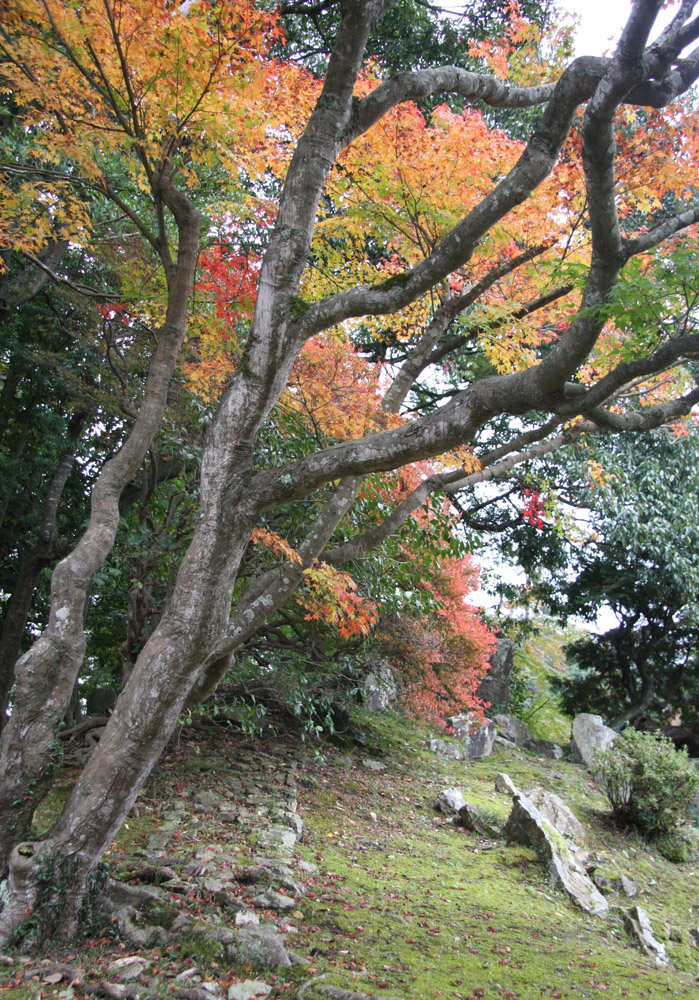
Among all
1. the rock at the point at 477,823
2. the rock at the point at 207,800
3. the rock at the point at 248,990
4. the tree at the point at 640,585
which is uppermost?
the tree at the point at 640,585

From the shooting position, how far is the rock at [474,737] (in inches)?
517

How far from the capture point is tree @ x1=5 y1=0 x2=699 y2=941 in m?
3.81

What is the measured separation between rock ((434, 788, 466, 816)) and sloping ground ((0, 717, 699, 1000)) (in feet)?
0.67

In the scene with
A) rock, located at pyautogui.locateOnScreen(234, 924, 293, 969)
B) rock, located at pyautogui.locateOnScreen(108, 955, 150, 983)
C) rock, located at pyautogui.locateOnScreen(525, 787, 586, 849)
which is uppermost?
rock, located at pyautogui.locateOnScreen(525, 787, 586, 849)

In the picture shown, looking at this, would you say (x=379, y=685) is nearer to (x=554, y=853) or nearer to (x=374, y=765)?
(x=374, y=765)

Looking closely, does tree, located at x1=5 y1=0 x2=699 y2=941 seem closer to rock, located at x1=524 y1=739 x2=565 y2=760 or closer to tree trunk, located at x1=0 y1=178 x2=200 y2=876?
tree trunk, located at x1=0 y1=178 x2=200 y2=876

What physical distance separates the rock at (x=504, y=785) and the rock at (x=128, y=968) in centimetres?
752

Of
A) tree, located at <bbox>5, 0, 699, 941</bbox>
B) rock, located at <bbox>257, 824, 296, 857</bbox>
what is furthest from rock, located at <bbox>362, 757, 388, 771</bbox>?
tree, located at <bbox>5, 0, 699, 941</bbox>

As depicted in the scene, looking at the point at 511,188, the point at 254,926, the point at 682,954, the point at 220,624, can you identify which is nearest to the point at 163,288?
the point at 511,188

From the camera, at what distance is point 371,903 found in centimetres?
531

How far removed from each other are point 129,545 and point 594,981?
5679 millimetres

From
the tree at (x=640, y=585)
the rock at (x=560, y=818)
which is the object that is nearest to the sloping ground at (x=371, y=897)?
the rock at (x=560, y=818)

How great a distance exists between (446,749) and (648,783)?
4.04m

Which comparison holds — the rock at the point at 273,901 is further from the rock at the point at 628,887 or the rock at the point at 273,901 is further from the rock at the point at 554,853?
the rock at the point at 628,887
